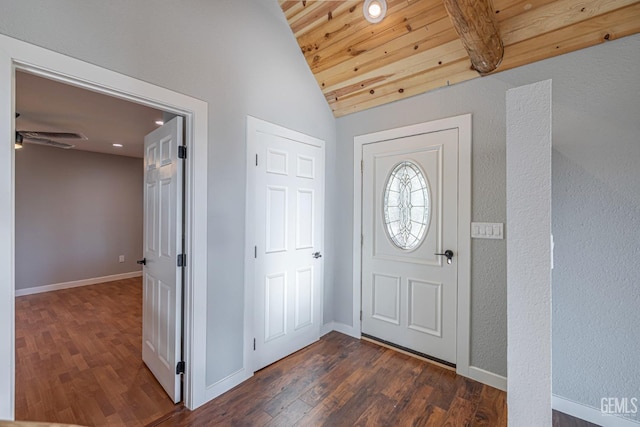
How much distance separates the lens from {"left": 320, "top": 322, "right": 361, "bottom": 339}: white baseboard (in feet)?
9.46

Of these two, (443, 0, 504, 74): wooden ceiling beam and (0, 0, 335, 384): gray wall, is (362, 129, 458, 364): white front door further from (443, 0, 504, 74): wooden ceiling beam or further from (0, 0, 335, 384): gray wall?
(0, 0, 335, 384): gray wall

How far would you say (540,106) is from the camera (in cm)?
94

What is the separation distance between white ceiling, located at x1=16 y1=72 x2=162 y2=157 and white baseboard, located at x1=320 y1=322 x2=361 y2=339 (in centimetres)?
303

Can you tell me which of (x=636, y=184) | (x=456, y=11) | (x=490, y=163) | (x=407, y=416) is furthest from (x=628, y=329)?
(x=456, y=11)

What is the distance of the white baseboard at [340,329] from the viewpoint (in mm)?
2885

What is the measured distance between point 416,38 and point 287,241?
2010 millimetres

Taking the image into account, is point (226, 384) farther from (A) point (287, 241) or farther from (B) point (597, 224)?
(B) point (597, 224)

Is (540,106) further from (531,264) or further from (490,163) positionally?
(490,163)

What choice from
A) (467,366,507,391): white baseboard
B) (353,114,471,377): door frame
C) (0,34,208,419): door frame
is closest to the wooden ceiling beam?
(353,114,471,377): door frame

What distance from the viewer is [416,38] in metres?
2.14

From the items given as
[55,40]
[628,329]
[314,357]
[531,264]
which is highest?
[55,40]

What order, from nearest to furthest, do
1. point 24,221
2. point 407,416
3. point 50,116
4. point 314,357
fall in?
point 407,416 < point 314,357 < point 50,116 < point 24,221

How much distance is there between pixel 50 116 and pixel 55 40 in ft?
8.76

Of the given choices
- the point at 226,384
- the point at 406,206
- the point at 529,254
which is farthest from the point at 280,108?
the point at 226,384
